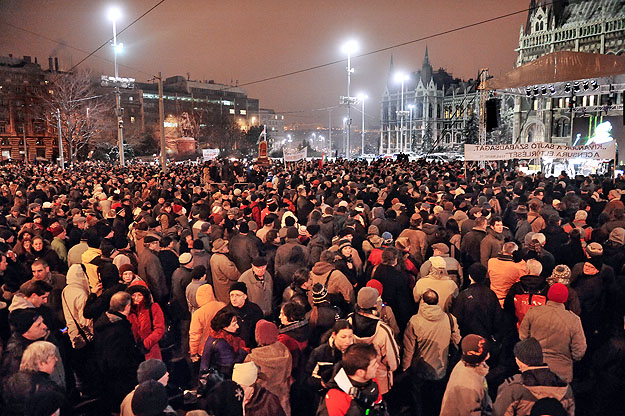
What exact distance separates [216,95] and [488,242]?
111 metres

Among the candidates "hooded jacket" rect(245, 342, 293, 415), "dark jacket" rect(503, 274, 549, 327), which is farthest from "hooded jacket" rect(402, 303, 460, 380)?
"hooded jacket" rect(245, 342, 293, 415)

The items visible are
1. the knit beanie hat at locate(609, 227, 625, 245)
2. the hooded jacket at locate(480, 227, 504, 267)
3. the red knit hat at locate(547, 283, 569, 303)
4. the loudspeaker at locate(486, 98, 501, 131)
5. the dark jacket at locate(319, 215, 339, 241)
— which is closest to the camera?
the red knit hat at locate(547, 283, 569, 303)

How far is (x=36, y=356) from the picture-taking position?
11.3ft

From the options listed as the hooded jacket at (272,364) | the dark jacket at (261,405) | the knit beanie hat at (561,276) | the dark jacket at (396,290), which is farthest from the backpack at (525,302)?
the dark jacket at (261,405)

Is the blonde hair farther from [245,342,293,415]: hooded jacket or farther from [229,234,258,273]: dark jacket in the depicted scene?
[229,234,258,273]: dark jacket

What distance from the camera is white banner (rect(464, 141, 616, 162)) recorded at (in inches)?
639

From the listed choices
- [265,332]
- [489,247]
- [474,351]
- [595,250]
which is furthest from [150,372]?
[489,247]

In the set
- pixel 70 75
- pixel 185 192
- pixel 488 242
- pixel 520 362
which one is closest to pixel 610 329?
pixel 488 242

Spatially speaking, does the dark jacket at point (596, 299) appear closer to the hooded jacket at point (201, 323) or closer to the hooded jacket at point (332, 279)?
the hooded jacket at point (332, 279)

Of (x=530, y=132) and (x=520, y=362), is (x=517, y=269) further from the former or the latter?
(x=530, y=132)

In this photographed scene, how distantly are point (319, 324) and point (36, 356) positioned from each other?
2431mm

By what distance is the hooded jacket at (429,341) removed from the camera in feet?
15.1

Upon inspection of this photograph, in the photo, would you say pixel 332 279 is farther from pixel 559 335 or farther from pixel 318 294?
pixel 559 335

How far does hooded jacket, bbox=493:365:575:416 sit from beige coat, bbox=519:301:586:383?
1152 mm
